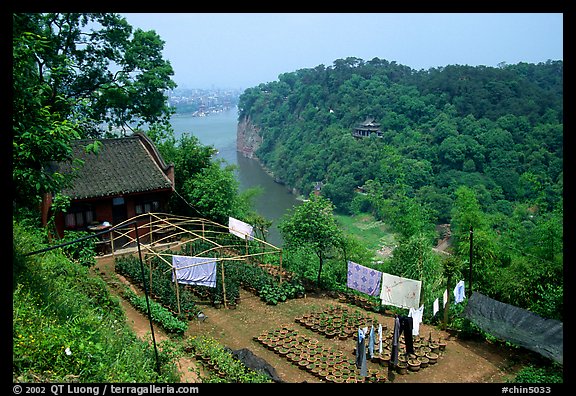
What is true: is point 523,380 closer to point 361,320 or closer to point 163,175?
point 361,320

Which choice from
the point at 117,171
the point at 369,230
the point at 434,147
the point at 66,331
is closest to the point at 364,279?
the point at 66,331

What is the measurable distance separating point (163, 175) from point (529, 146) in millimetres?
40379

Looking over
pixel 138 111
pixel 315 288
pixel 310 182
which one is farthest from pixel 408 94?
pixel 315 288

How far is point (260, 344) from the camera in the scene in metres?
11.0

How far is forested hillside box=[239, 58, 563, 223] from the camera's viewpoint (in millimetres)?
44688

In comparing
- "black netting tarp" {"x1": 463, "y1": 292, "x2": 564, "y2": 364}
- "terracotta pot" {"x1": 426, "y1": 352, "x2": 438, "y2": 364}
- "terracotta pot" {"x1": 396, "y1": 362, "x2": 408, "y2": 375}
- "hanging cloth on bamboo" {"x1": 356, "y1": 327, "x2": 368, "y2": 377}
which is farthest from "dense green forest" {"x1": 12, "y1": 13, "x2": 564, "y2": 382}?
"hanging cloth on bamboo" {"x1": 356, "y1": 327, "x2": 368, "y2": 377}

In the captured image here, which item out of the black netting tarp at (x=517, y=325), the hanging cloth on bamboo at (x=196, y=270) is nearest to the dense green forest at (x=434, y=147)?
the black netting tarp at (x=517, y=325)

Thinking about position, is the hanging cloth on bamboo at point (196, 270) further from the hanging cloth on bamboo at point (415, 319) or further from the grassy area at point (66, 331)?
the hanging cloth on bamboo at point (415, 319)

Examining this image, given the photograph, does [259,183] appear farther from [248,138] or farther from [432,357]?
[432,357]

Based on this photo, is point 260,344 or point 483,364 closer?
point 483,364

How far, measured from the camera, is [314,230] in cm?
1444

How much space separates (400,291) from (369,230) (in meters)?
31.1

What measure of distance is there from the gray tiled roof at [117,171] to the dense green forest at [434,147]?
862 centimetres

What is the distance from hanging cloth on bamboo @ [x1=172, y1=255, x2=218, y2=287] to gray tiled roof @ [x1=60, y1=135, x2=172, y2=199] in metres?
4.96
